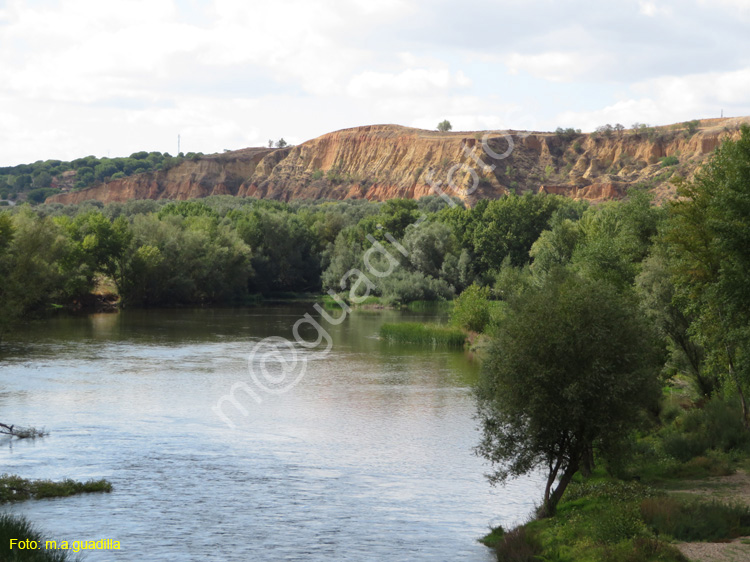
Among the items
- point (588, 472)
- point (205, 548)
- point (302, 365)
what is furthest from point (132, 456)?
point (302, 365)

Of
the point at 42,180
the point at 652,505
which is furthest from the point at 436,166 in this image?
the point at 652,505

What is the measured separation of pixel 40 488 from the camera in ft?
65.4

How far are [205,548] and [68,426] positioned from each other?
1206 cm

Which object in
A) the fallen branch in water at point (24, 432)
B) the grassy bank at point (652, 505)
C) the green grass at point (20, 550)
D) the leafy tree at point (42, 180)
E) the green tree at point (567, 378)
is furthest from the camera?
the leafy tree at point (42, 180)

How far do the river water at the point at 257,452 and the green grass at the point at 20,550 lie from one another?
6.23ft

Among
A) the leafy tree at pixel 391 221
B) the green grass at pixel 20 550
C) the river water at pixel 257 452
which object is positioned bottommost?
the river water at pixel 257 452

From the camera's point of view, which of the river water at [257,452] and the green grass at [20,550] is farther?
the river water at [257,452]

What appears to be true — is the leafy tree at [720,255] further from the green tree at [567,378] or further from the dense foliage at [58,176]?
the dense foliage at [58,176]

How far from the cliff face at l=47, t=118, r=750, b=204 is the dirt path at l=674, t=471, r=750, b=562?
304 feet

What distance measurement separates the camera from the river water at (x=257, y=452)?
17922mm

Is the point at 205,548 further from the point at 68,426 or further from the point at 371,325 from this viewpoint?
the point at 371,325

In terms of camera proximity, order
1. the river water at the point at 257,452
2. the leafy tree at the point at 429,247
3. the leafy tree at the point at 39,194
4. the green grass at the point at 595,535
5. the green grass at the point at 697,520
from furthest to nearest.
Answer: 1. the leafy tree at the point at 39,194
2. the leafy tree at the point at 429,247
3. the river water at the point at 257,452
4. the green grass at the point at 697,520
5. the green grass at the point at 595,535

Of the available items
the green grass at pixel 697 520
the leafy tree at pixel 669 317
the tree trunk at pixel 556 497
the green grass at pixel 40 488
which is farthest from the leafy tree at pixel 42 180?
the green grass at pixel 697 520

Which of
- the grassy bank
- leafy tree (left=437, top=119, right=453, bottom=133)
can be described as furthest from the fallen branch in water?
leafy tree (left=437, top=119, right=453, bottom=133)
